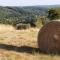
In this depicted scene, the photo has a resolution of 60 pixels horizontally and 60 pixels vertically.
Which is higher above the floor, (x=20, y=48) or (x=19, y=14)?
(x=20, y=48)

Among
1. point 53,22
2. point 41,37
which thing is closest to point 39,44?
point 41,37

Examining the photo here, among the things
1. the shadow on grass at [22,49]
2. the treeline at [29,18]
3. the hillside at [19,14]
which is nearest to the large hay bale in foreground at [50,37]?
the shadow on grass at [22,49]

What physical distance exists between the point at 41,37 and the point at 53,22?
76 centimetres

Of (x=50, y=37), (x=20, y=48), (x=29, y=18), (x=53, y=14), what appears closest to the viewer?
(x=50, y=37)

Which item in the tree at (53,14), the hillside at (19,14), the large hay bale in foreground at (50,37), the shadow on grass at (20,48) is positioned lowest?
the hillside at (19,14)

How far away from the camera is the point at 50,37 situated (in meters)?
10.1

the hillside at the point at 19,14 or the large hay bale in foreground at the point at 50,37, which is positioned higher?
the large hay bale in foreground at the point at 50,37

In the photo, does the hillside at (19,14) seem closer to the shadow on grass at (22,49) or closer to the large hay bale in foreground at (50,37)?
the shadow on grass at (22,49)

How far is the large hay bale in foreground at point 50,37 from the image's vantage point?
9938 mm

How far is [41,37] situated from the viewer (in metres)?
10.4

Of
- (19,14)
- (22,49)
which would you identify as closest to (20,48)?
(22,49)

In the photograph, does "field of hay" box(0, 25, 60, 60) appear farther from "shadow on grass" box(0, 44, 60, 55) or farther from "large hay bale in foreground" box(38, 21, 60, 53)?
"large hay bale in foreground" box(38, 21, 60, 53)

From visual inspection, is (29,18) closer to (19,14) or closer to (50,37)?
(19,14)

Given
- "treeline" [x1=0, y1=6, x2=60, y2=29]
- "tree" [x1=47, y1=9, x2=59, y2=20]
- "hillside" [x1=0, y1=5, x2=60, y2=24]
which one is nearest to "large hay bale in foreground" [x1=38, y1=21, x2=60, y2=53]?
"treeline" [x1=0, y1=6, x2=60, y2=29]
